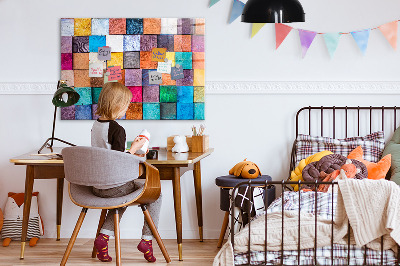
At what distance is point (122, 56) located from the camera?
430 cm

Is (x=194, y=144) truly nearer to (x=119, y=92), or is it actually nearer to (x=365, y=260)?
(x=119, y=92)

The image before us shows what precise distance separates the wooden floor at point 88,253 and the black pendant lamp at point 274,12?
1.53m

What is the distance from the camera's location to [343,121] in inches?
167

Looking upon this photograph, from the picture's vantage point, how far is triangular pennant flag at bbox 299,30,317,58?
420 centimetres

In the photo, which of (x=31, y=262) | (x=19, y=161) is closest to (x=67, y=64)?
(x=19, y=161)

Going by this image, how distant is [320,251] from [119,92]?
1.42 m

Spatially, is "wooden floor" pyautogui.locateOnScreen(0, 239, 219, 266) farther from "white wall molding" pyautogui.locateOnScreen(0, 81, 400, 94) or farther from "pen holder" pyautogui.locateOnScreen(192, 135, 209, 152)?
"white wall molding" pyautogui.locateOnScreen(0, 81, 400, 94)

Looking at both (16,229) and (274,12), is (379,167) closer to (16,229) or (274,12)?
(274,12)

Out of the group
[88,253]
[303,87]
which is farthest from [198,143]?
[88,253]

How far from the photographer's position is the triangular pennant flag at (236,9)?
4.23 metres

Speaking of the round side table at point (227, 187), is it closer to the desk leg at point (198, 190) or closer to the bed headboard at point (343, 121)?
the desk leg at point (198, 190)

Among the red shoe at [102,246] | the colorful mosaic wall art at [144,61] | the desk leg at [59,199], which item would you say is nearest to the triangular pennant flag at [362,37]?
the colorful mosaic wall art at [144,61]

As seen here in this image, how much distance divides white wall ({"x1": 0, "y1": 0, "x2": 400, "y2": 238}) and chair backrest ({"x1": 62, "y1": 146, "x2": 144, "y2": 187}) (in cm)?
113

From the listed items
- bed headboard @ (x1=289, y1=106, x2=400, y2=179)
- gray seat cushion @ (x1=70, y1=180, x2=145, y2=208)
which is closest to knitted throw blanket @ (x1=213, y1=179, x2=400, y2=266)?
gray seat cushion @ (x1=70, y1=180, x2=145, y2=208)
